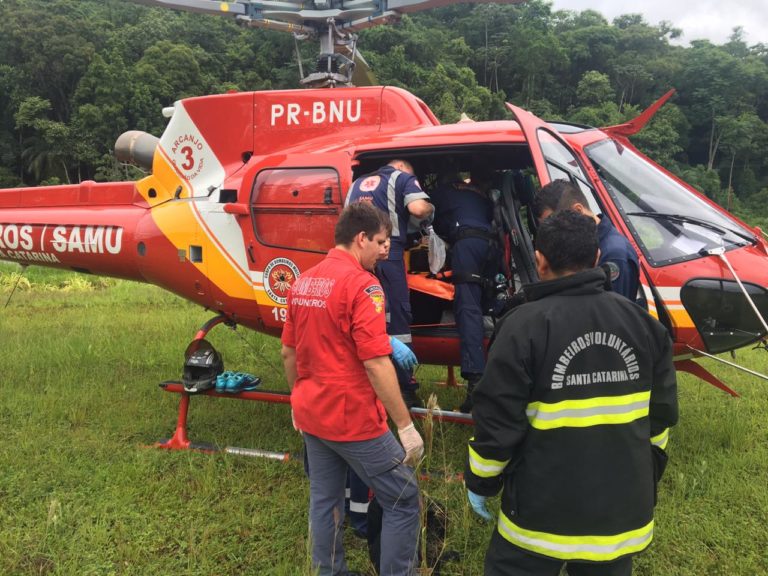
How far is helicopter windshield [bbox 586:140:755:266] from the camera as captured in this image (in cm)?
348

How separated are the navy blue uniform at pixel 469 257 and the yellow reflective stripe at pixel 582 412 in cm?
192

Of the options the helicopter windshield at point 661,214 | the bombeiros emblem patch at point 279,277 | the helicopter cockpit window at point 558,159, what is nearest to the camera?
the helicopter cockpit window at point 558,159

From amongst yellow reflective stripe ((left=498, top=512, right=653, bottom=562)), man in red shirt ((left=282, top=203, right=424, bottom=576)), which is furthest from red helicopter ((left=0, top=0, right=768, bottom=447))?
yellow reflective stripe ((left=498, top=512, right=653, bottom=562))

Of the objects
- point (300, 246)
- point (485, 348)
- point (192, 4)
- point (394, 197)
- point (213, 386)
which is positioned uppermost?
point (192, 4)

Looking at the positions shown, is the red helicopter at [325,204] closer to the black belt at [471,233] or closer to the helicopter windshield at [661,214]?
the helicopter windshield at [661,214]

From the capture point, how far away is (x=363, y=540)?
3.30 meters

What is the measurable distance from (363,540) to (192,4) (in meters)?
4.58

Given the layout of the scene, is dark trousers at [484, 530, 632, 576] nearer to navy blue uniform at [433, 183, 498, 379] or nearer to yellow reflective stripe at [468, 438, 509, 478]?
yellow reflective stripe at [468, 438, 509, 478]

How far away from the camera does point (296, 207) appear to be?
4.09 meters

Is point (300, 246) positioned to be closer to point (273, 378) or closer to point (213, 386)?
point (213, 386)

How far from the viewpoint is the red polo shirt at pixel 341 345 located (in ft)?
7.65

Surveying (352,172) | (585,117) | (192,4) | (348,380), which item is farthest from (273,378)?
(585,117)

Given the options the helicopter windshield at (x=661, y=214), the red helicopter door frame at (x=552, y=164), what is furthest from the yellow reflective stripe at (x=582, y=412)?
the helicopter windshield at (x=661, y=214)

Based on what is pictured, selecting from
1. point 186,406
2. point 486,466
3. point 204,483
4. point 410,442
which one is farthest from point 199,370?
point 486,466
